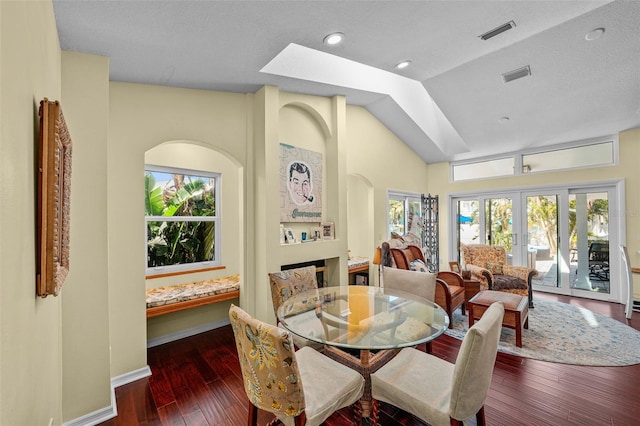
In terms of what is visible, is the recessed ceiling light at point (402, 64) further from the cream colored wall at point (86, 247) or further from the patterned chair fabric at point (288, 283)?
the cream colored wall at point (86, 247)

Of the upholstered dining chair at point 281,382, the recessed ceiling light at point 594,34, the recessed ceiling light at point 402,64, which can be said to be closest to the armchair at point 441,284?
the upholstered dining chair at point 281,382

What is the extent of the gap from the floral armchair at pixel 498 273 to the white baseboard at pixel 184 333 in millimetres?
3726

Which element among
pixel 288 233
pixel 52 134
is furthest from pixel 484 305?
pixel 52 134

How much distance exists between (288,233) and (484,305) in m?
2.46

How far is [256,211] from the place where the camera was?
3355 mm

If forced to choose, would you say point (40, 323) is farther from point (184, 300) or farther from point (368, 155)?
point (368, 155)

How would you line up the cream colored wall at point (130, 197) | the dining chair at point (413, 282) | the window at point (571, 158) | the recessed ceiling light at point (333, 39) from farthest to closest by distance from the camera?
the window at point (571, 158) < the dining chair at point (413, 282) < the cream colored wall at point (130, 197) < the recessed ceiling light at point (333, 39)

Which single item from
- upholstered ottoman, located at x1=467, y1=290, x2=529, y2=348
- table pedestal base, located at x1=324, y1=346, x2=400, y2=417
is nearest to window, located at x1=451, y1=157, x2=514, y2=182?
upholstered ottoman, located at x1=467, y1=290, x2=529, y2=348

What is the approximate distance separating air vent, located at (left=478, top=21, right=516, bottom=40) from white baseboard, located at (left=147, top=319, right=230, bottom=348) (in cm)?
443

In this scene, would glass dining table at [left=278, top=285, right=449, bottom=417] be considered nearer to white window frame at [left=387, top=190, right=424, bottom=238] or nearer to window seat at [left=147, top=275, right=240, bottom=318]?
window seat at [left=147, top=275, right=240, bottom=318]

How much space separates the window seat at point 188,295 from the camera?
2.95m

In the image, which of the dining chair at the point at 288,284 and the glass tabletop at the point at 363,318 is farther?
the dining chair at the point at 288,284

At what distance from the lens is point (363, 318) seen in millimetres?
2205

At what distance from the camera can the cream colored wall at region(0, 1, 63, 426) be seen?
2.54ft
